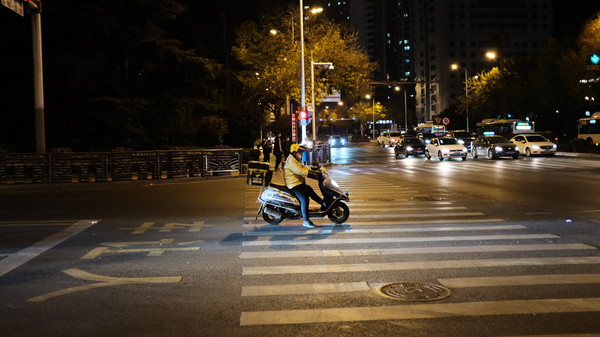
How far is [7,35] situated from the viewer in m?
31.7

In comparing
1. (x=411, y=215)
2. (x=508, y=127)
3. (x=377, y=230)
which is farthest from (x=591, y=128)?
(x=377, y=230)

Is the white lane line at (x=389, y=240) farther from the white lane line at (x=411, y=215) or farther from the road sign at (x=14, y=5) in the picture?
the road sign at (x=14, y=5)

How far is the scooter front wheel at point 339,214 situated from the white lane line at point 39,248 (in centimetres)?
495

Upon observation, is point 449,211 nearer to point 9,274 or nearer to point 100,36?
point 9,274

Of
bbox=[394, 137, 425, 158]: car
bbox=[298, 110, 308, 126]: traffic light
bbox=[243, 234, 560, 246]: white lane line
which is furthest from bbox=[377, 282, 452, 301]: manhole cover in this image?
bbox=[394, 137, 425, 158]: car

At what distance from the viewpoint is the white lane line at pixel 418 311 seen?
5.49 m

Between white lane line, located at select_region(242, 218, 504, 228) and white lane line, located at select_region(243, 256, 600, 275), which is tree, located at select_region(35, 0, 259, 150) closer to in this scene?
white lane line, located at select_region(242, 218, 504, 228)

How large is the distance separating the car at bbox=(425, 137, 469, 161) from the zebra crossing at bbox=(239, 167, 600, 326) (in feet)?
77.4

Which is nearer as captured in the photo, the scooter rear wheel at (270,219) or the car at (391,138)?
the scooter rear wheel at (270,219)

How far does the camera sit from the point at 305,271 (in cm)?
739

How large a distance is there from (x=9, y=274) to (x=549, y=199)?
1270 cm

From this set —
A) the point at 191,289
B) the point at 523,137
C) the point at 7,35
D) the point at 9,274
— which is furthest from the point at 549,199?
the point at 7,35

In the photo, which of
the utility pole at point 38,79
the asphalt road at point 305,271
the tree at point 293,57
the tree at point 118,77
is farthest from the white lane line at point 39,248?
the tree at point 293,57

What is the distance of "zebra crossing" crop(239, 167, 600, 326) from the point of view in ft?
18.8
